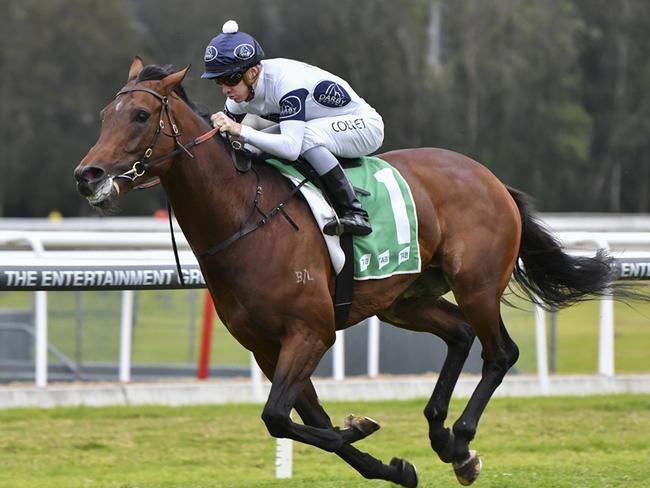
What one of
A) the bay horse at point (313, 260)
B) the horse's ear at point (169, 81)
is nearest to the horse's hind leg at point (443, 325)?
the bay horse at point (313, 260)

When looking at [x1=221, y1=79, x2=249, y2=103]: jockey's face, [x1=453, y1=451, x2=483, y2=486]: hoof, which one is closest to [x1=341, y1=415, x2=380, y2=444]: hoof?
[x1=453, y1=451, x2=483, y2=486]: hoof

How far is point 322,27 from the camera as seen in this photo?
4297cm

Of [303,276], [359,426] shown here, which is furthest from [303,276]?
[359,426]

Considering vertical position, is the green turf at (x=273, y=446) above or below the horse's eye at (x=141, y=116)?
below

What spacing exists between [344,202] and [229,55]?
79cm

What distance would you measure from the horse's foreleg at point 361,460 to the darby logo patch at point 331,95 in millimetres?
1242

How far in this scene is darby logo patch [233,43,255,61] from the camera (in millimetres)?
5262

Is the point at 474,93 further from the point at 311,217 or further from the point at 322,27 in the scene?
the point at 311,217

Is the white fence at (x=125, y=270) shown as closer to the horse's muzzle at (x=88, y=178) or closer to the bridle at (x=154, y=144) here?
the bridle at (x=154, y=144)

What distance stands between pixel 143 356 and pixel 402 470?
603 cm

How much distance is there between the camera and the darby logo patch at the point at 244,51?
5.26 metres

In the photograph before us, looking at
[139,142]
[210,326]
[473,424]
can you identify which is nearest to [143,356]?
[210,326]

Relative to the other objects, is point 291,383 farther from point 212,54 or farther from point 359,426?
point 212,54

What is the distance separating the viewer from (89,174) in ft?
15.3
